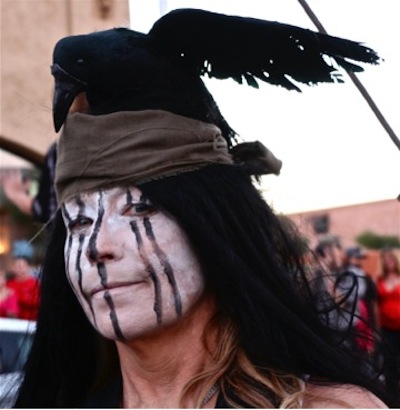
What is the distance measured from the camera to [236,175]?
2.45 metres

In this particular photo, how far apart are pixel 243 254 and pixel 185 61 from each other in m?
0.41

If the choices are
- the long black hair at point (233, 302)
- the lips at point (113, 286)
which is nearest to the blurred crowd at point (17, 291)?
the long black hair at point (233, 302)

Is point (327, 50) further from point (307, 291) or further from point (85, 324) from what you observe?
point (85, 324)

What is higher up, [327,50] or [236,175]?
[327,50]

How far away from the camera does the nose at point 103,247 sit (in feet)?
7.46

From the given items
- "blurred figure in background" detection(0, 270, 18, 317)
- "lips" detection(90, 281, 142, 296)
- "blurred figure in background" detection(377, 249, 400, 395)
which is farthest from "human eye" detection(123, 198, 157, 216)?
"blurred figure in background" detection(0, 270, 18, 317)

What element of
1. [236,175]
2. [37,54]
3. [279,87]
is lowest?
[37,54]

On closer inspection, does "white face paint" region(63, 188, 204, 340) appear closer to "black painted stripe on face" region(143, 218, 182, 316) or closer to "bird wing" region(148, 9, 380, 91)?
"black painted stripe on face" region(143, 218, 182, 316)

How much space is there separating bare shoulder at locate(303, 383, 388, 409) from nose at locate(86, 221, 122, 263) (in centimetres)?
45

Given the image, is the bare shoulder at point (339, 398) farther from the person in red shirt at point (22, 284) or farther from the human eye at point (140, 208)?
the person in red shirt at point (22, 284)

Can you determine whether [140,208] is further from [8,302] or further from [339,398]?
[8,302]

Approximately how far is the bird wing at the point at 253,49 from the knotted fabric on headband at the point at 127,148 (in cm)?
14

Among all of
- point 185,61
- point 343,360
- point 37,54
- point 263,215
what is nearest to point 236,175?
point 263,215

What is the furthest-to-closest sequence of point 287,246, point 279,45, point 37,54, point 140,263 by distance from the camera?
point 37,54 → point 287,246 → point 279,45 → point 140,263
